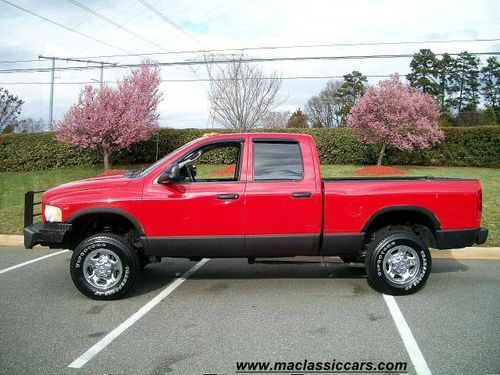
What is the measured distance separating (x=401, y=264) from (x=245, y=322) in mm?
2013

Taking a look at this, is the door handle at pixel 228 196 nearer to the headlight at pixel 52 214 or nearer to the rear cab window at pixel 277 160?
the rear cab window at pixel 277 160

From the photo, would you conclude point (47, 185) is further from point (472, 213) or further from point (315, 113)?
point (315, 113)

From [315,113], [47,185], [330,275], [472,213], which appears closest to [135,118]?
[47,185]

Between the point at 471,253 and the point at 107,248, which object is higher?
the point at 107,248

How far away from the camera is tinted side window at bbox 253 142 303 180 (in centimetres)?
534

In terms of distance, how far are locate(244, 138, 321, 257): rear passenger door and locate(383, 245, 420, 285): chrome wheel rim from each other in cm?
87

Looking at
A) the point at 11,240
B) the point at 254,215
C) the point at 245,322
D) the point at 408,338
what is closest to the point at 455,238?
the point at 408,338

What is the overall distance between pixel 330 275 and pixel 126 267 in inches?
108

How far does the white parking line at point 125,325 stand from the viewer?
3771 millimetres

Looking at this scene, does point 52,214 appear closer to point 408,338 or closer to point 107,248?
point 107,248

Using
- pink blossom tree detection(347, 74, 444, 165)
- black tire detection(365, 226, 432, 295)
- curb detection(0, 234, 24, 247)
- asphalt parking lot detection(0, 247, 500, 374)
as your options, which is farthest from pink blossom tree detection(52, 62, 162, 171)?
black tire detection(365, 226, 432, 295)

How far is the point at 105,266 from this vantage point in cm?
524

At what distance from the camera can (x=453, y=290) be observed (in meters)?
5.61

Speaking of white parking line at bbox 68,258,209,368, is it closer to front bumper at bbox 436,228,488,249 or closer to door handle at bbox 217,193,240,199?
door handle at bbox 217,193,240,199
